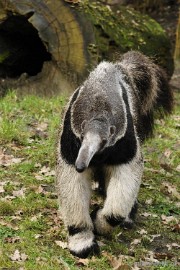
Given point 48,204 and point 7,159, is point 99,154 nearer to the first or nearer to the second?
point 48,204

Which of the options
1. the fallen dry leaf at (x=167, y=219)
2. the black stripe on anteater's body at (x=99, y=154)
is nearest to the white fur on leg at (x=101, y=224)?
the black stripe on anteater's body at (x=99, y=154)

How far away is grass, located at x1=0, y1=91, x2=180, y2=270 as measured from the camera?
5.03 m

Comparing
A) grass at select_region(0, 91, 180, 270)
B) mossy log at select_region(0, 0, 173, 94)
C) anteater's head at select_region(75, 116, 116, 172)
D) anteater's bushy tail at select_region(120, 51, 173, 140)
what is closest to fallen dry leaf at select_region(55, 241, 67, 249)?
grass at select_region(0, 91, 180, 270)

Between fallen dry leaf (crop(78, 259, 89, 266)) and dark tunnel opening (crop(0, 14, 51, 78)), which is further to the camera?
Answer: dark tunnel opening (crop(0, 14, 51, 78))

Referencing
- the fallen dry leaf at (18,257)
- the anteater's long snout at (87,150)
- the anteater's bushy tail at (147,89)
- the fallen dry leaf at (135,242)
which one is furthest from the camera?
the anteater's bushy tail at (147,89)

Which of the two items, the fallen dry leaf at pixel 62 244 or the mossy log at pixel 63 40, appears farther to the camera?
the mossy log at pixel 63 40

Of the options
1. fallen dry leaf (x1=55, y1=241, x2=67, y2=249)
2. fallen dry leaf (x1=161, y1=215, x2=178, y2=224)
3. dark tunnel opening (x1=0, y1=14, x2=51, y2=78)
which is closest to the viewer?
fallen dry leaf (x1=55, y1=241, x2=67, y2=249)

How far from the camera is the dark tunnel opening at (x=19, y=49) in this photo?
1002 cm

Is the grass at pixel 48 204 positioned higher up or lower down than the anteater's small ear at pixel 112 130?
lower down

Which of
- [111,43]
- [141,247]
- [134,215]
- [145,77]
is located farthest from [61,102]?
[141,247]

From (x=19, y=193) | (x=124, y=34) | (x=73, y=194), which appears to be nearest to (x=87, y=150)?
(x=73, y=194)

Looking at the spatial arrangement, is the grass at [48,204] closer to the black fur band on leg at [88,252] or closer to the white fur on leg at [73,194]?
the black fur band on leg at [88,252]

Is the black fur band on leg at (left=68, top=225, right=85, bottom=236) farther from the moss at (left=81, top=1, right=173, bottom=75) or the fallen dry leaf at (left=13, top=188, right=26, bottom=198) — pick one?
the moss at (left=81, top=1, right=173, bottom=75)

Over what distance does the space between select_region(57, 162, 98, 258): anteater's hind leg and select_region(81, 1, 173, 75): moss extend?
14.3 feet
